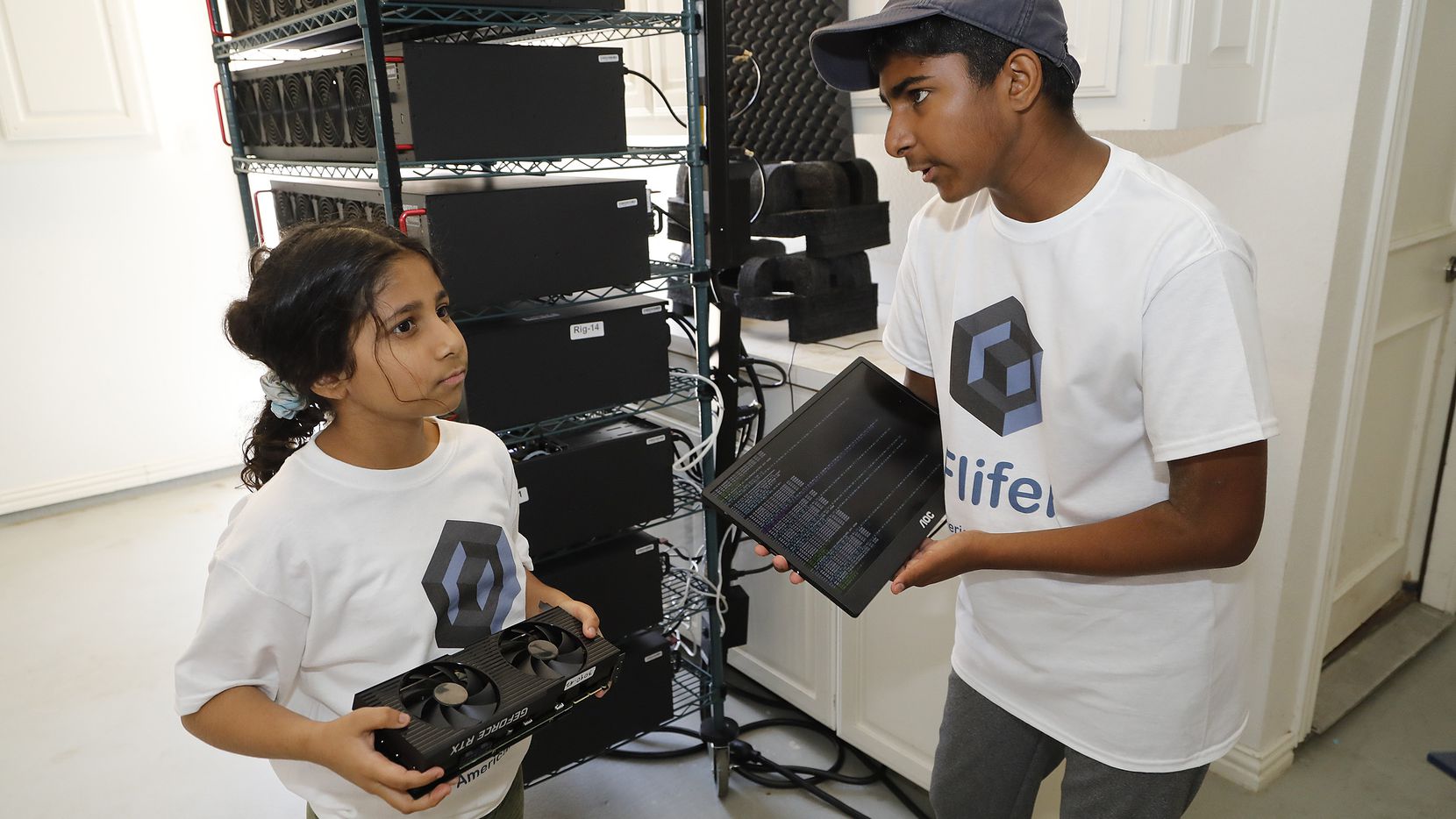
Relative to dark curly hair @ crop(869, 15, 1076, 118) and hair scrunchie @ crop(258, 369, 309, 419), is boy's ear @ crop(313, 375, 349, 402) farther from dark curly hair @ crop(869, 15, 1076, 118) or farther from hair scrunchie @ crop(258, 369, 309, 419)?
dark curly hair @ crop(869, 15, 1076, 118)

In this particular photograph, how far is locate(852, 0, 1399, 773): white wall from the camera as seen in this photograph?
1583mm

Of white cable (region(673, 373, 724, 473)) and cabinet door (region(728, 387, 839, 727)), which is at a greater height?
white cable (region(673, 373, 724, 473))

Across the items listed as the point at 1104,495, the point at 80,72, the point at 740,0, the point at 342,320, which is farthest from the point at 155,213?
the point at 1104,495

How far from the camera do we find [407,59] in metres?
1.45

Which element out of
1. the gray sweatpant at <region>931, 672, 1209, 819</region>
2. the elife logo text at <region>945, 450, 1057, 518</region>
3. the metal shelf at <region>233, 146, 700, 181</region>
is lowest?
the gray sweatpant at <region>931, 672, 1209, 819</region>

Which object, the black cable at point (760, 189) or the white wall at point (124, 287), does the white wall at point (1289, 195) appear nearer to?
the black cable at point (760, 189)

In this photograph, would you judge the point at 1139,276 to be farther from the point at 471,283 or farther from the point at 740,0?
the point at 740,0

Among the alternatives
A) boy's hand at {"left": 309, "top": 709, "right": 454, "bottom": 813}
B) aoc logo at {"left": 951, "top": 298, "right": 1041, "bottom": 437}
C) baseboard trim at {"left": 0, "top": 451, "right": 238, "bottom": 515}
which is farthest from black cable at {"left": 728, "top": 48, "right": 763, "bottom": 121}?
baseboard trim at {"left": 0, "top": 451, "right": 238, "bottom": 515}

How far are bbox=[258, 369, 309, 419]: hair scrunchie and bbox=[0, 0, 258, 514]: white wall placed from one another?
2733 mm

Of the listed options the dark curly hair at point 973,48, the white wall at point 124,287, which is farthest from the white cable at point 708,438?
the white wall at point 124,287

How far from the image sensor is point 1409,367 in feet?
7.48

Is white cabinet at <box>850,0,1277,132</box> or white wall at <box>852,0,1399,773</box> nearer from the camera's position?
white cabinet at <box>850,0,1277,132</box>

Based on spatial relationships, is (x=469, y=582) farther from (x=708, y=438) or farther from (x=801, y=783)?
(x=801, y=783)

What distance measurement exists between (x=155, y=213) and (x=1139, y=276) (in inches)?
153
